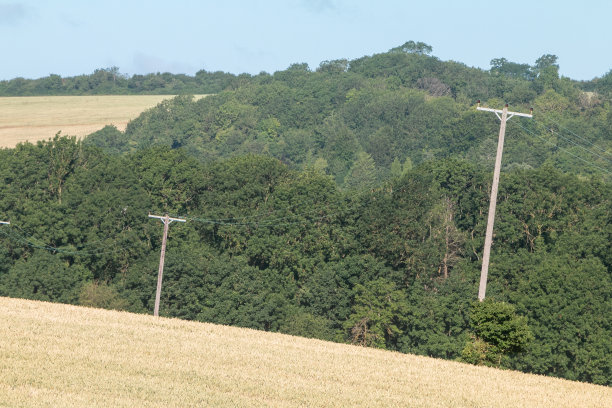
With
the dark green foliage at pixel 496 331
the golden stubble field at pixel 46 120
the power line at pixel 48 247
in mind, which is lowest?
the power line at pixel 48 247

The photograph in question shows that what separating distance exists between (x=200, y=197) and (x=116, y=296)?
1326 centimetres

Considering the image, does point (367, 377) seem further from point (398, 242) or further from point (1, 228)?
point (1, 228)

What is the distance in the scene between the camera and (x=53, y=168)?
94.3 meters

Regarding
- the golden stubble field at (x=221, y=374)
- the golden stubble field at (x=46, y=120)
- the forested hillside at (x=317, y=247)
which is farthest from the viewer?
the golden stubble field at (x=46, y=120)

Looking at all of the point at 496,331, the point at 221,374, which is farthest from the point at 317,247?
the point at 221,374

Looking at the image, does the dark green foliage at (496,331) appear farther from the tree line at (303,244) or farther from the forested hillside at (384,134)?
the forested hillside at (384,134)

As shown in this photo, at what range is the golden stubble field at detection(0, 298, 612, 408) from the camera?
2508 cm

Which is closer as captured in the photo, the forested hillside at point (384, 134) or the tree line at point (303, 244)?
the tree line at point (303, 244)

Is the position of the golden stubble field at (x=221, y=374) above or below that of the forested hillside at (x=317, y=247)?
above

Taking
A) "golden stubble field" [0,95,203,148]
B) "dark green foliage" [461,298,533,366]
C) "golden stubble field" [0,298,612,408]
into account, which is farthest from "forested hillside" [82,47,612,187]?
"golden stubble field" [0,298,612,408]

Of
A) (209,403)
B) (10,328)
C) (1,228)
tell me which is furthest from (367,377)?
(1,228)

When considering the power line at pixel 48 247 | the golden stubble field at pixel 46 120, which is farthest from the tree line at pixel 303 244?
the golden stubble field at pixel 46 120

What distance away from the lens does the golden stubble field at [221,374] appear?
2508 cm

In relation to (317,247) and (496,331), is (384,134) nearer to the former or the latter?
(317,247)
